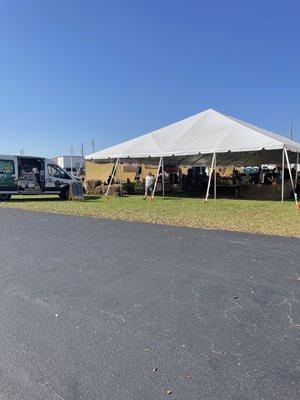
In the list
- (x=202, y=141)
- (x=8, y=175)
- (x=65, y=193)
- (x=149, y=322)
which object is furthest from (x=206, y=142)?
(x=149, y=322)

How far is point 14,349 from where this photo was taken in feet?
11.5

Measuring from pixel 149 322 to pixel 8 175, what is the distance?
57.7 ft

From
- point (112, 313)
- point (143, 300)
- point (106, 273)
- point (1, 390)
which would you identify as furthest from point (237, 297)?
point (1, 390)

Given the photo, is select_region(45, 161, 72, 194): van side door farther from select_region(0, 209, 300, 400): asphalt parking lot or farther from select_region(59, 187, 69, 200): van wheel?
select_region(0, 209, 300, 400): asphalt parking lot

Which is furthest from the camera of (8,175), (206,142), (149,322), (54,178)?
(54,178)

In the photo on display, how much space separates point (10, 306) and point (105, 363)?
1772 millimetres

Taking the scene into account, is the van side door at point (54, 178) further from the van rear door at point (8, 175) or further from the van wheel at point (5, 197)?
the van wheel at point (5, 197)

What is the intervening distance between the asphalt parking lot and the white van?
13215 millimetres

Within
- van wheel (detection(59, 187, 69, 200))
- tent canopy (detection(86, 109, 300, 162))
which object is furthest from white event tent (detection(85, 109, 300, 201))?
van wheel (detection(59, 187, 69, 200))

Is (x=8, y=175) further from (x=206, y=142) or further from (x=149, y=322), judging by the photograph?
(x=149, y=322)

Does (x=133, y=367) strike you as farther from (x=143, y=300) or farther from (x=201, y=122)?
(x=201, y=122)

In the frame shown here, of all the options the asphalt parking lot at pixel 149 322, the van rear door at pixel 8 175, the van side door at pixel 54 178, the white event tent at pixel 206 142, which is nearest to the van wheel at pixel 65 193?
the van side door at pixel 54 178

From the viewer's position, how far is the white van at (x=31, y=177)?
2020cm

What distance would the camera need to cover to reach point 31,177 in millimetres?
20875
